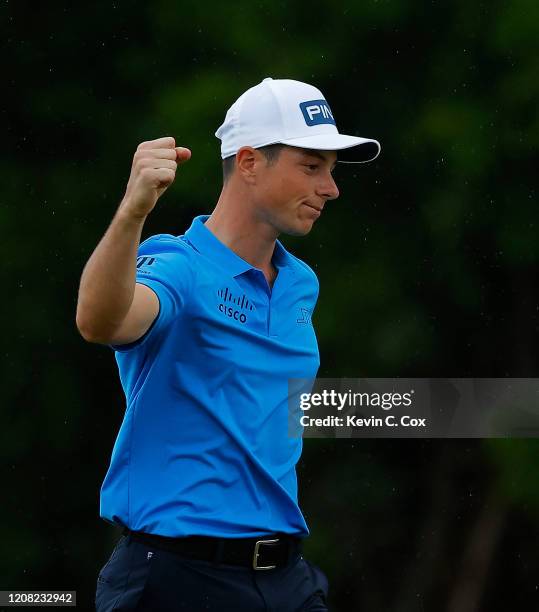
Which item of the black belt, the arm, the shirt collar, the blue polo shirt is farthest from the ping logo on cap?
the black belt

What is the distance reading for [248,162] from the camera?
374 cm

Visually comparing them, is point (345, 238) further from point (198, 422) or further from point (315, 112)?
point (198, 422)

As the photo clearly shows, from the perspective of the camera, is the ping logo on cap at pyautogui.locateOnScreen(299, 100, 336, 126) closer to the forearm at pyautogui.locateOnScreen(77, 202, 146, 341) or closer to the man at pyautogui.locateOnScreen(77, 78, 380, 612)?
the man at pyautogui.locateOnScreen(77, 78, 380, 612)

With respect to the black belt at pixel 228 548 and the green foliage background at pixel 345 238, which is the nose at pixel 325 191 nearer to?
the black belt at pixel 228 548

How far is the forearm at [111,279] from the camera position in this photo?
9.46 ft

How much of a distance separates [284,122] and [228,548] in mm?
1102

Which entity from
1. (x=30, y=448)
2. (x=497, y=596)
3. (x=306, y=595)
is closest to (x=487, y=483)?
(x=497, y=596)

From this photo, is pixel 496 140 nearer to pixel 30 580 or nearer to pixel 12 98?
pixel 12 98

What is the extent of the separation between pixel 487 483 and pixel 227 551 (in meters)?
5.61

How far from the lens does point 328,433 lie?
27.0ft

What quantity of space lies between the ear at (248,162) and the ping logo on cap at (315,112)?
159mm


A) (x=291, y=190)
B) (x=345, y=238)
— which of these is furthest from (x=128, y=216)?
(x=345, y=238)

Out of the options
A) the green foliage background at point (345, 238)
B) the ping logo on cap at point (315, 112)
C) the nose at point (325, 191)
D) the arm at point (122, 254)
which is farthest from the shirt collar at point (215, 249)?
the green foliage background at point (345, 238)

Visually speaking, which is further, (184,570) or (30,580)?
(30,580)
